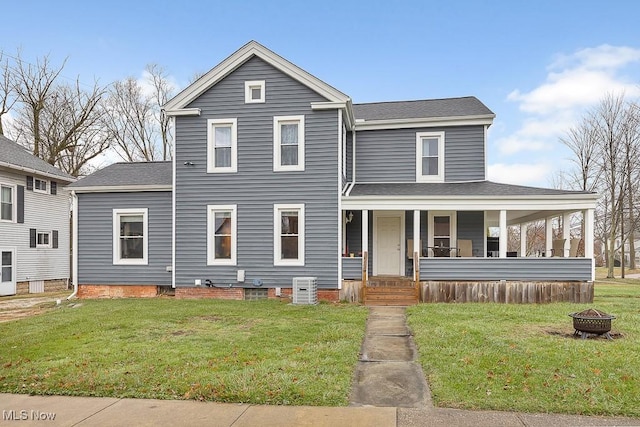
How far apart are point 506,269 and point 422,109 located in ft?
21.4

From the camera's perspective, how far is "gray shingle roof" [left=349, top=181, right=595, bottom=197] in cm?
1214

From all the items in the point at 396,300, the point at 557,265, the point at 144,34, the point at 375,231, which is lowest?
the point at 396,300

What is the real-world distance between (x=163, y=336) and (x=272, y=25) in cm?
1540

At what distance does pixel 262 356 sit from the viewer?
6.17m

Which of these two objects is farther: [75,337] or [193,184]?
[193,184]

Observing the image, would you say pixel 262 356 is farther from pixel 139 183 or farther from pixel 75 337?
pixel 139 183

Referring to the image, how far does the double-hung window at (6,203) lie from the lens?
17927 millimetres

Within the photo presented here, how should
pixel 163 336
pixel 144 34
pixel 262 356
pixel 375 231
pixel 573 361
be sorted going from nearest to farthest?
pixel 573 361
pixel 262 356
pixel 163 336
pixel 375 231
pixel 144 34

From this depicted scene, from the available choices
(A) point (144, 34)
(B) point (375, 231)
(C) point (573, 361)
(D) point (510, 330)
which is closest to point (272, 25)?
(A) point (144, 34)

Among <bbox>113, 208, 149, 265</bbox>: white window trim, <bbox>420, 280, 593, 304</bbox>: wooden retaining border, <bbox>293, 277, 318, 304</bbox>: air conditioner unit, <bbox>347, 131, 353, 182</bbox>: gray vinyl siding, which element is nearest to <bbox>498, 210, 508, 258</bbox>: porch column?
<bbox>420, 280, 593, 304</bbox>: wooden retaining border

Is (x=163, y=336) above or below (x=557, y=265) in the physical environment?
below

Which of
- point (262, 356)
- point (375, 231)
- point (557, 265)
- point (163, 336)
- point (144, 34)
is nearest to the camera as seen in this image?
point (262, 356)

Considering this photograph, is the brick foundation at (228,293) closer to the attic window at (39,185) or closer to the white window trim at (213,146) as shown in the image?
the white window trim at (213,146)

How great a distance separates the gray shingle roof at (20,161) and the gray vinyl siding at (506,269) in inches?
688
